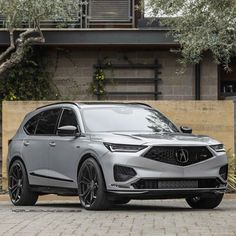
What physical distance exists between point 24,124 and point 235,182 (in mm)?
5062

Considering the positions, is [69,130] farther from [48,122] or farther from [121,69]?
[121,69]

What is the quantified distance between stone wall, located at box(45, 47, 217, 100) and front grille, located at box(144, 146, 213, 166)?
9305mm

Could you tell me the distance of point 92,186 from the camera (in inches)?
460

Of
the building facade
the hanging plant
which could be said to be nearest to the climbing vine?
the building facade

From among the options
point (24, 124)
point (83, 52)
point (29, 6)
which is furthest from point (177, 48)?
point (24, 124)

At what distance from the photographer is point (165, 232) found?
8875mm

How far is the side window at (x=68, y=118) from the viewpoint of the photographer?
1285 cm

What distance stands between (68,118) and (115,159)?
193 centimetres

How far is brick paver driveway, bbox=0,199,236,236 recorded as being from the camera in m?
8.99

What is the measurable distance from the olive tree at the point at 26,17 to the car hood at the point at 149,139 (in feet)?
20.8

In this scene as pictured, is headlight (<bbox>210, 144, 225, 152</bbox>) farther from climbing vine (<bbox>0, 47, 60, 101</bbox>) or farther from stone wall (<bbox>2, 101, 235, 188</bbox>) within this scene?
climbing vine (<bbox>0, 47, 60, 101</bbox>)

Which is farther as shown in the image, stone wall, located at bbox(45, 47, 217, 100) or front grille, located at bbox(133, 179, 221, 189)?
stone wall, located at bbox(45, 47, 217, 100)

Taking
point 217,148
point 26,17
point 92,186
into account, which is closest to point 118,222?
point 92,186

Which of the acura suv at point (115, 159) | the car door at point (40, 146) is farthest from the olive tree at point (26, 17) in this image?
the acura suv at point (115, 159)
